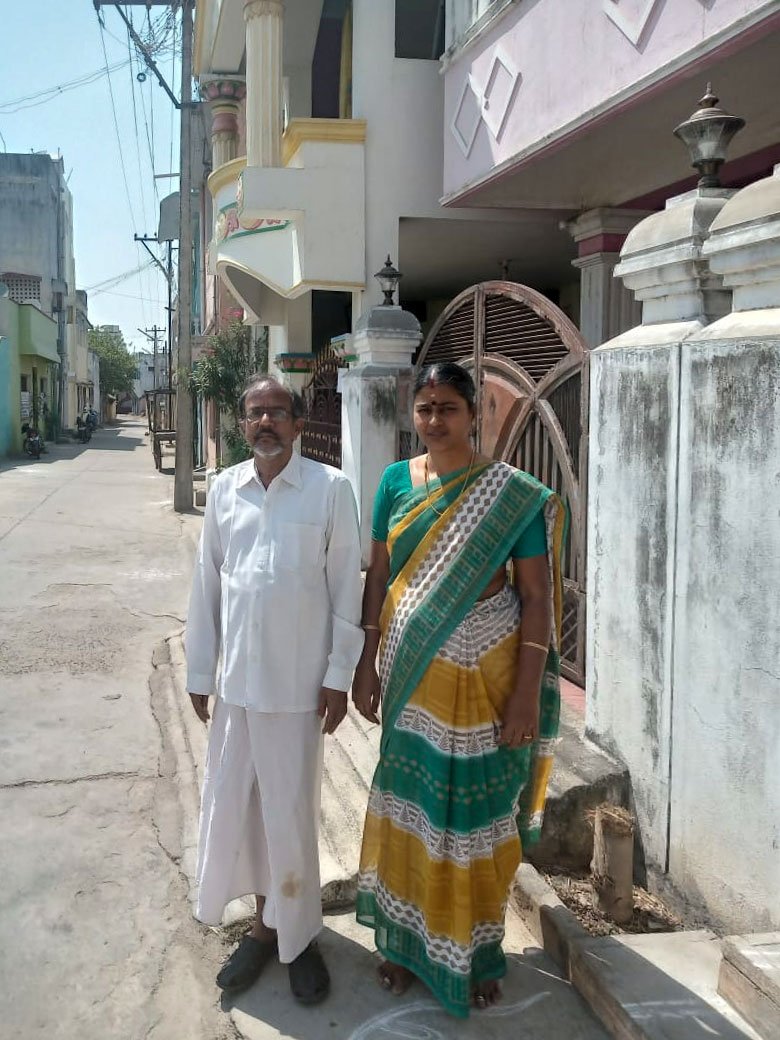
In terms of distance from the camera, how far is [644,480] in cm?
292

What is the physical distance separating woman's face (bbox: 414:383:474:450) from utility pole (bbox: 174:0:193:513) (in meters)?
11.7

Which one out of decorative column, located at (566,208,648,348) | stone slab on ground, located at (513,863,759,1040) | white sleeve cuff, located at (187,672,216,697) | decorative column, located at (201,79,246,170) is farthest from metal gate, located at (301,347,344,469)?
stone slab on ground, located at (513,863,759,1040)

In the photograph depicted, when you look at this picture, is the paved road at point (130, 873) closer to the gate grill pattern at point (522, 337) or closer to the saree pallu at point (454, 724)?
the saree pallu at point (454, 724)

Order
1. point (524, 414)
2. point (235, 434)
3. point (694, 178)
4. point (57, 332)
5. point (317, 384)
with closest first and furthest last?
point (524, 414) → point (694, 178) → point (317, 384) → point (235, 434) → point (57, 332)

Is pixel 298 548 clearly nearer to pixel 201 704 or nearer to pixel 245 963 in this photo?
pixel 201 704

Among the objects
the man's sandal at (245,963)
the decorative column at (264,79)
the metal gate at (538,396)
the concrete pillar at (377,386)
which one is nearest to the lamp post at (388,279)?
the concrete pillar at (377,386)

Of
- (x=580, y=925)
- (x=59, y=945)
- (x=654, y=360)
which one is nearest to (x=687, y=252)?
(x=654, y=360)

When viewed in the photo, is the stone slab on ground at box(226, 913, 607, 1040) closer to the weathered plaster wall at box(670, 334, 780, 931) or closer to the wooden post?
the wooden post

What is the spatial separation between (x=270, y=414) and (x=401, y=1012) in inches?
64.7

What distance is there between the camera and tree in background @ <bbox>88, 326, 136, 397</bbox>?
2370 inches

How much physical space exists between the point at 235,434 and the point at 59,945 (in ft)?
36.2

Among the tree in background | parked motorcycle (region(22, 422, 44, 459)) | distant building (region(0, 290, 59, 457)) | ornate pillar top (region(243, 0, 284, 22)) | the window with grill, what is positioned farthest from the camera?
the tree in background

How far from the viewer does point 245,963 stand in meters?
2.56

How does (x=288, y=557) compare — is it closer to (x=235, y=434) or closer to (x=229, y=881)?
(x=229, y=881)
